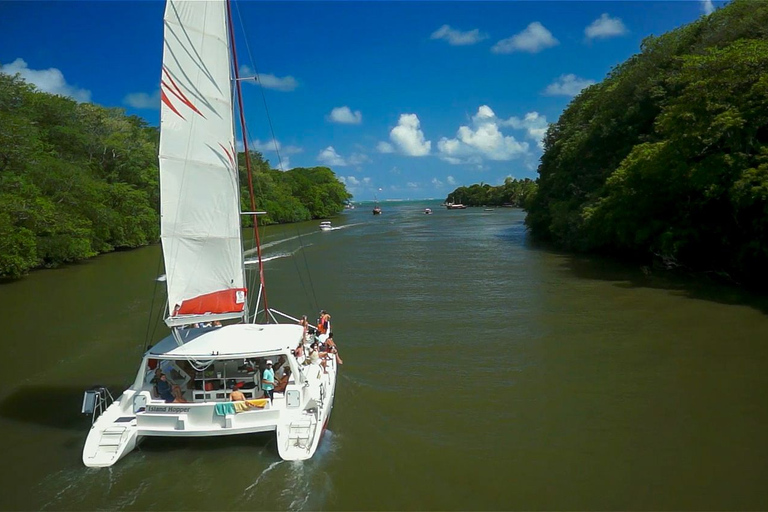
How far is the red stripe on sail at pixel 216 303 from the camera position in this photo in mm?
12492

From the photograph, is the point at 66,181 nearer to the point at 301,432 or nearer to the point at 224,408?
the point at 224,408

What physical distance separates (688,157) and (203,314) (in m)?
24.7

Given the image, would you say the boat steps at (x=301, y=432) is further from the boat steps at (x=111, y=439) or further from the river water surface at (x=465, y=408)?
the boat steps at (x=111, y=439)

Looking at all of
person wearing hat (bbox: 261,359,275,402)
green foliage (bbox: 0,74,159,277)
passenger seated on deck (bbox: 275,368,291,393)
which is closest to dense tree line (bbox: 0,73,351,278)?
green foliage (bbox: 0,74,159,277)

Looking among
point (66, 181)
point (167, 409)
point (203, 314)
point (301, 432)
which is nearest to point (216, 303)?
point (203, 314)

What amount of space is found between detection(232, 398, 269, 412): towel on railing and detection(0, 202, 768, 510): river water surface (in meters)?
1.00

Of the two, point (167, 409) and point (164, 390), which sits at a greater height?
point (164, 390)

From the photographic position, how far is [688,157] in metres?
27.0

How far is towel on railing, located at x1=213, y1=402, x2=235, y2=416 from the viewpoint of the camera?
10.8 meters

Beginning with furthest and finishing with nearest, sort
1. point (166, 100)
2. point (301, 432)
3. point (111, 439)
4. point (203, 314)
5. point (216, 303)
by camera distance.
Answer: point (216, 303) < point (203, 314) < point (166, 100) < point (301, 432) < point (111, 439)

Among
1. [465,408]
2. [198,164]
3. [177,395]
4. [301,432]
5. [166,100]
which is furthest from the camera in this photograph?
[465,408]

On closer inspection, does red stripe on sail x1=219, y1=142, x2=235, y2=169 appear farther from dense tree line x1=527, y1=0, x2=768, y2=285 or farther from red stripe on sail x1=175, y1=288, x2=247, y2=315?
dense tree line x1=527, y1=0, x2=768, y2=285

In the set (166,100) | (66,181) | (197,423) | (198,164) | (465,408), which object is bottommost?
(465,408)

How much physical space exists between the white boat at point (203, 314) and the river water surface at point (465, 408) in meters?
0.78
